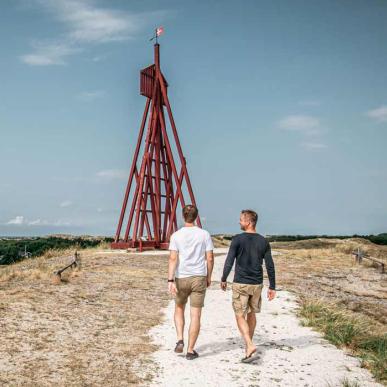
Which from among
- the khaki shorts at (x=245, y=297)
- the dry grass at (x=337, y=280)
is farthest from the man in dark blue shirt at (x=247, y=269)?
the dry grass at (x=337, y=280)

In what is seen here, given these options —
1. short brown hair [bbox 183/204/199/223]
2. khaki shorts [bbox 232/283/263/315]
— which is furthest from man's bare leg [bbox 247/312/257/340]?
short brown hair [bbox 183/204/199/223]

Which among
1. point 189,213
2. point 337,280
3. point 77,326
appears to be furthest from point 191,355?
point 337,280

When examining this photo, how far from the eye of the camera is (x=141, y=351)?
24.0ft

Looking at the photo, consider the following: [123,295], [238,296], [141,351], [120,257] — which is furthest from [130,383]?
[120,257]

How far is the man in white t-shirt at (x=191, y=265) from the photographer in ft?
21.9

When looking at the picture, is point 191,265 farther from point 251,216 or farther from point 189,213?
point 251,216

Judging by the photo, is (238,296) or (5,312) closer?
(238,296)

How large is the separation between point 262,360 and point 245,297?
0.99 metres

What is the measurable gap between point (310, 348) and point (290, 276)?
923cm

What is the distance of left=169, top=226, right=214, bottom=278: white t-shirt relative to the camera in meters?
6.68

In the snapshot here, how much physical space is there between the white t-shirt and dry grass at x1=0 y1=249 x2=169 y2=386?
4.54ft

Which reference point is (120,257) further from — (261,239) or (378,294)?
(261,239)

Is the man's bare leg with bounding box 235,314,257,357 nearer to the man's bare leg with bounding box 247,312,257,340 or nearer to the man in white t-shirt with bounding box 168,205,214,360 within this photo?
the man's bare leg with bounding box 247,312,257,340

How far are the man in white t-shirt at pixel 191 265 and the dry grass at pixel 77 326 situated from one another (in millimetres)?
1005
